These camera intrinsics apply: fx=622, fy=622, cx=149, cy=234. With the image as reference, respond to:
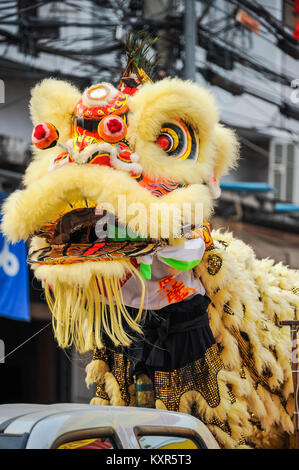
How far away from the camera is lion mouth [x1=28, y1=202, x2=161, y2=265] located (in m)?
2.75

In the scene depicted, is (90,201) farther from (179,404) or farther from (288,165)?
(288,165)

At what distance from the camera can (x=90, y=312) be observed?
287 centimetres

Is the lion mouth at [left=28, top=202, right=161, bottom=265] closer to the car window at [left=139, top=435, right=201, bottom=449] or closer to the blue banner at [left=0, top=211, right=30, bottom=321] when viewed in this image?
the car window at [left=139, top=435, right=201, bottom=449]

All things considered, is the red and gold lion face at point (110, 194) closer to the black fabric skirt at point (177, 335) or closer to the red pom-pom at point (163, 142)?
the red pom-pom at point (163, 142)

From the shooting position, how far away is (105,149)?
2.83 meters

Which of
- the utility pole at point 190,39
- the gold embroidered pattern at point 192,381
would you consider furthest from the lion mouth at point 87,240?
the utility pole at point 190,39

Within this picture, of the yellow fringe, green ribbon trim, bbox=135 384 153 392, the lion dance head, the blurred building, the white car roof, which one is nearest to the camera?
the white car roof

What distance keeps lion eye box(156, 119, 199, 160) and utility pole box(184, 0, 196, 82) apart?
10.0ft

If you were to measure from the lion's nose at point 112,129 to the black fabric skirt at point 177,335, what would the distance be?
2.80ft

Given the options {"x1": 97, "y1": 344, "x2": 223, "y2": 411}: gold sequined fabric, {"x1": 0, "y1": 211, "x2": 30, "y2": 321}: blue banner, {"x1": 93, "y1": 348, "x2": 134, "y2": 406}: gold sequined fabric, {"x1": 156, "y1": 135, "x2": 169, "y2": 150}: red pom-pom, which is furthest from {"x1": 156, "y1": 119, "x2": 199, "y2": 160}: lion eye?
{"x1": 0, "y1": 211, "x2": 30, "y2": 321}: blue banner

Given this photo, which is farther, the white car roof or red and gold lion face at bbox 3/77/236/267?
red and gold lion face at bbox 3/77/236/267

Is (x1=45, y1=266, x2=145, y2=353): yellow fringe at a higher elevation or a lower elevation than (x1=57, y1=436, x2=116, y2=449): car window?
higher
